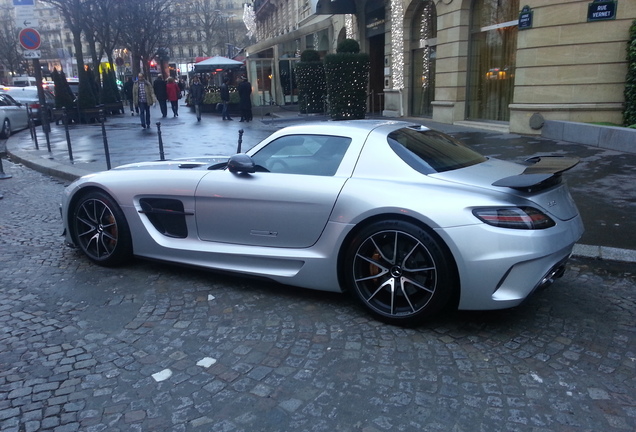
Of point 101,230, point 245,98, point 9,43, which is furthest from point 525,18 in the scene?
point 9,43

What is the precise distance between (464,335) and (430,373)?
586 millimetres

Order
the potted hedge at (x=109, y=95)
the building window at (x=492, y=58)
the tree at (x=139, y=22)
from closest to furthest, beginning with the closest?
the building window at (x=492, y=58)
the potted hedge at (x=109, y=95)
the tree at (x=139, y=22)

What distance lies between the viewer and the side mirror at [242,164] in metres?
4.20

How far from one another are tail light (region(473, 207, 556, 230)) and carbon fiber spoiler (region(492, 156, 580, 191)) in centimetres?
16

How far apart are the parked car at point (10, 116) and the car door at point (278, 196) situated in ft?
56.6

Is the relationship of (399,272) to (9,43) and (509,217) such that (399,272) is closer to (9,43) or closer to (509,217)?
(509,217)

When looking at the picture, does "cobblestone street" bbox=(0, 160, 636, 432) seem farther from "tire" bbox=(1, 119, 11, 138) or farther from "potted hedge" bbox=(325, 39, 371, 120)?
"tire" bbox=(1, 119, 11, 138)

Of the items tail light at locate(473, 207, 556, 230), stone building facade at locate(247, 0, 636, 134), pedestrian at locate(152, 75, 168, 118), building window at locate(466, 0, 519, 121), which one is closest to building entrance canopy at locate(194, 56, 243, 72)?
pedestrian at locate(152, 75, 168, 118)

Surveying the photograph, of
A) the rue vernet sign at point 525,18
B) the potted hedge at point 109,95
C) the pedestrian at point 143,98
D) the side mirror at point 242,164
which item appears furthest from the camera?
the potted hedge at point 109,95

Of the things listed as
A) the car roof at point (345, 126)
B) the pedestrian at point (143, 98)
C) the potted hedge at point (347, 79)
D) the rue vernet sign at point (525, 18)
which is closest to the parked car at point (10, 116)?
the pedestrian at point (143, 98)

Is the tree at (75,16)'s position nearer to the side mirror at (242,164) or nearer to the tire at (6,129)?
the tire at (6,129)

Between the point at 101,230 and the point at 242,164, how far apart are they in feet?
5.45

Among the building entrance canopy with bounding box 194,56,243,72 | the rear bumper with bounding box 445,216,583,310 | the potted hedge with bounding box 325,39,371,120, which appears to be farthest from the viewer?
the building entrance canopy with bounding box 194,56,243,72

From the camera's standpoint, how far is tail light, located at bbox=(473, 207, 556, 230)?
3326mm
